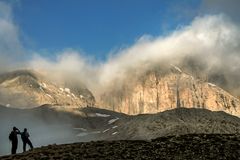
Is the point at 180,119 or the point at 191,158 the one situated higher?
the point at 180,119

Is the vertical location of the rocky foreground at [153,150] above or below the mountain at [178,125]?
below

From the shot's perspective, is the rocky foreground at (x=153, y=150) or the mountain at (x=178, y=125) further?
the mountain at (x=178, y=125)

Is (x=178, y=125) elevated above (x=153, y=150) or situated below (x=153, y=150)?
above

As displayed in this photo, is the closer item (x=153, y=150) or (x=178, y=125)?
(x=153, y=150)

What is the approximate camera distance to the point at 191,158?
3466 cm

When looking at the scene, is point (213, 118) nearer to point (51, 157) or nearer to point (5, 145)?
point (5, 145)

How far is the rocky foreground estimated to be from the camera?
116ft

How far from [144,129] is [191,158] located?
112 meters

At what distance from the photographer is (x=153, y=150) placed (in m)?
36.8

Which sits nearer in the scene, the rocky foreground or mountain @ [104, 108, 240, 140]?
the rocky foreground

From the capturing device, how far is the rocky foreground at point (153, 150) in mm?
35312

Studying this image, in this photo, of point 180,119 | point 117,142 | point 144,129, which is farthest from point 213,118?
point 117,142

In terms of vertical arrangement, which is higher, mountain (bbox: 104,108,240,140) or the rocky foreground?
mountain (bbox: 104,108,240,140)

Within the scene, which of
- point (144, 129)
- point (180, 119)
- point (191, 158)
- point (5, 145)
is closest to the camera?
point (191, 158)
